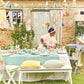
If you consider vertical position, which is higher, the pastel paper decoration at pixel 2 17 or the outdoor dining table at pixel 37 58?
the pastel paper decoration at pixel 2 17

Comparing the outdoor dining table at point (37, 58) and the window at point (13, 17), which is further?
the window at point (13, 17)

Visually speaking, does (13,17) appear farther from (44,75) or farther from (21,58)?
(44,75)

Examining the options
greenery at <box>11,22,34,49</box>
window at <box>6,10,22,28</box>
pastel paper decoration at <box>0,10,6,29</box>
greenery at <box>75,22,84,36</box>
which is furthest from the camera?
window at <box>6,10,22,28</box>

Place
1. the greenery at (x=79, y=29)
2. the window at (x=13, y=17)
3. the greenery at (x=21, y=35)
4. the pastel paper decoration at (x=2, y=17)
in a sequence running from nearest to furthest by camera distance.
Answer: the greenery at (x=21, y=35)
the greenery at (x=79, y=29)
the pastel paper decoration at (x=2, y=17)
the window at (x=13, y=17)

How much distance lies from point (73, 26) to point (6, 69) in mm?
6464

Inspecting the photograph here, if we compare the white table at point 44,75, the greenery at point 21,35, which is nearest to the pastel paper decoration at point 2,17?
the greenery at point 21,35

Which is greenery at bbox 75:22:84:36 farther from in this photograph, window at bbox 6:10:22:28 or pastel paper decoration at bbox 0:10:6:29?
pastel paper decoration at bbox 0:10:6:29

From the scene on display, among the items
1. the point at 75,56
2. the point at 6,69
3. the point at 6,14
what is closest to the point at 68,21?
the point at 6,14

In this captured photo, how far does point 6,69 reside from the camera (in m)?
5.11

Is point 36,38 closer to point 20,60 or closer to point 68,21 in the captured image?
point 68,21

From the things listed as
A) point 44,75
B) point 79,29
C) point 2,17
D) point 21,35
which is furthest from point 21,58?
point 2,17

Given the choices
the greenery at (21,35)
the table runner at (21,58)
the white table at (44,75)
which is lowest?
the white table at (44,75)

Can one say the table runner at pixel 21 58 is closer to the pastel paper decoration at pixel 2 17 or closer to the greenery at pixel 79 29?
the greenery at pixel 79 29

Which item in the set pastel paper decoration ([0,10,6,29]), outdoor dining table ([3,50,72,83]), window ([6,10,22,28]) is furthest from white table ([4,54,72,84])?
window ([6,10,22,28])
